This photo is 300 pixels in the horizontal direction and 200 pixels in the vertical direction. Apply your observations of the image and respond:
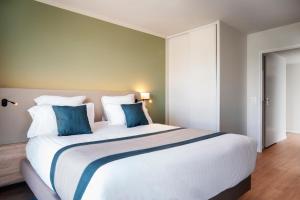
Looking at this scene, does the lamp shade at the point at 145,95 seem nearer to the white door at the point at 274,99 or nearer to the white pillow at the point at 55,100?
the white pillow at the point at 55,100

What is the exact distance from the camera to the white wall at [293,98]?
19.8 ft

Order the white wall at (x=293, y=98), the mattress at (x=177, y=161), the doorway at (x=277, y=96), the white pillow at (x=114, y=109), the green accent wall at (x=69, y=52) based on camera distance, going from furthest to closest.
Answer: the white wall at (x=293, y=98) → the doorway at (x=277, y=96) → the white pillow at (x=114, y=109) → the green accent wall at (x=69, y=52) → the mattress at (x=177, y=161)

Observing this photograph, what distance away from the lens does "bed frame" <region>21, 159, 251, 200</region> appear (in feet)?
5.62

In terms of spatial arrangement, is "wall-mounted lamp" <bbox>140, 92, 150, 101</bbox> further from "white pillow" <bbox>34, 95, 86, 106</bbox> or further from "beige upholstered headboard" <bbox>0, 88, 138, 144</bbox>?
"beige upholstered headboard" <bbox>0, 88, 138, 144</bbox>

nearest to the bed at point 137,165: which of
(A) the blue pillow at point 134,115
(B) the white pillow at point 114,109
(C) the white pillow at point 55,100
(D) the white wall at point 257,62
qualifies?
(C) the white pillow at point 55,100

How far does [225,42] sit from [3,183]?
12.6 ft

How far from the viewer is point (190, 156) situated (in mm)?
1546

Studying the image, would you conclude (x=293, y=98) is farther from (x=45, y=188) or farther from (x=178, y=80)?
(x=45, y=188)

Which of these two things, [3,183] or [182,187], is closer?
[182,187]

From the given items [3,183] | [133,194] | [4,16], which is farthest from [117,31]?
[133,194]

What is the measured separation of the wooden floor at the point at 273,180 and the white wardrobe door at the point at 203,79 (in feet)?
3.29

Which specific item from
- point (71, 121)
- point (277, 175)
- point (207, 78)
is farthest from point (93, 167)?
point (207, 78)

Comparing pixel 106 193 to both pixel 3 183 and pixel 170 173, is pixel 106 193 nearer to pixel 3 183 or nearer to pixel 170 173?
pixel 170 173

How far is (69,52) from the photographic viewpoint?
3018 millimetres
